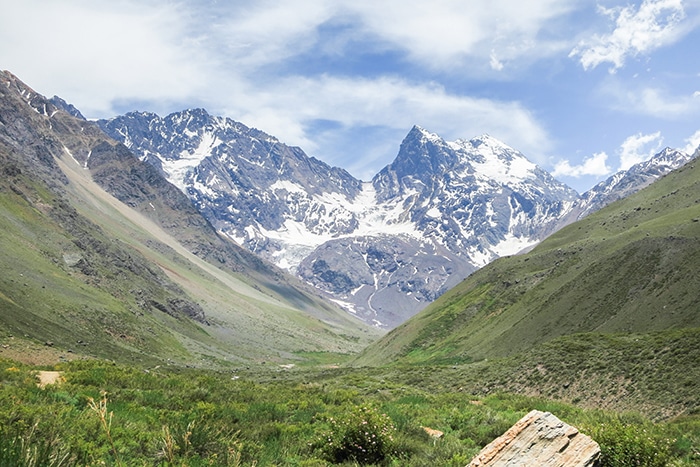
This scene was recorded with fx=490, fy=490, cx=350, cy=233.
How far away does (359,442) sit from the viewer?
12562 millimetres

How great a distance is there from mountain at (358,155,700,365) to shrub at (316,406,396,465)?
40.3 metres

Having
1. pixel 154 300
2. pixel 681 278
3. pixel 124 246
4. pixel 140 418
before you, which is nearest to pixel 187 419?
pixel 140 418

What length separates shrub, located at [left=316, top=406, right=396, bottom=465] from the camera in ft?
40.8

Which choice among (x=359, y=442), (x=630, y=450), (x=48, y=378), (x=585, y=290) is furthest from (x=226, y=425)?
(x=585, y=290)

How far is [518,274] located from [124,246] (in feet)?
454

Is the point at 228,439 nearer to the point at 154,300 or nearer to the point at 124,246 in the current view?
the point at 154,300

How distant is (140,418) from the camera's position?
13750 millimetres

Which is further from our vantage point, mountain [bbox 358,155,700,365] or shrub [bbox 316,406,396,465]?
mountain [bbox 358,155,700,365]

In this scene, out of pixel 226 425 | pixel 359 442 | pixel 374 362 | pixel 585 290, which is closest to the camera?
pixel 359 442

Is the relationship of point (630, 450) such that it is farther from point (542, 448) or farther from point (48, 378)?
point (48, 378)

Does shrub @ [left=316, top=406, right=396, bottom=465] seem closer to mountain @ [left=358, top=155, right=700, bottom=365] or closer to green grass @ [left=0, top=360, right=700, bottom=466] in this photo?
green grass @ [left=0, top=360, right=700, bottom=466]

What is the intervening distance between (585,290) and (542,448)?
63.2 m

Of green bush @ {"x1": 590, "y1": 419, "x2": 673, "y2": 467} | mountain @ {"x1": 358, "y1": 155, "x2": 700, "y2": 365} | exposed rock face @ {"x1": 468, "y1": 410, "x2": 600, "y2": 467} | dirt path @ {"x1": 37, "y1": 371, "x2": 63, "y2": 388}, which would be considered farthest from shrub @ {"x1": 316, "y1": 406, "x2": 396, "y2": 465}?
mountain @ {"x1": 358, "y1": 155, "x2": 700, "y2": 365}

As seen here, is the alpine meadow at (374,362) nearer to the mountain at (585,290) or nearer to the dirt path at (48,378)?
the dirt path at (48,378)
